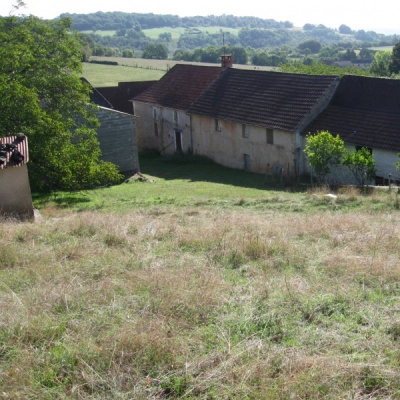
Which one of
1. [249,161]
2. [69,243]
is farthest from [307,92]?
[69,243]

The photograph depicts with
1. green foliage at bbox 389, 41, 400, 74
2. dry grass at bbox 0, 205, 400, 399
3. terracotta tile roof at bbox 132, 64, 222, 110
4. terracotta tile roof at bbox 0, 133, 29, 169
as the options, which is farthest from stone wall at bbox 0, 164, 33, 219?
green foliage at bbox 389, 41, 400, 74

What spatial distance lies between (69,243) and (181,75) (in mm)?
30735

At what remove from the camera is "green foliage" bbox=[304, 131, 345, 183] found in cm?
2511

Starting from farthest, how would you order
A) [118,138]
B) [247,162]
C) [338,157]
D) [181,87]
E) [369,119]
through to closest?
[181,87] < [247,162] < [118,138] < [369,119] < [338,157]

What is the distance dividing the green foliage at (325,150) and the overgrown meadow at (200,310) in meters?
11.7

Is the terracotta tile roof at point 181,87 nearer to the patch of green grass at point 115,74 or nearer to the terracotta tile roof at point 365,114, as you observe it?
the terracotta tile roof at point 365,114

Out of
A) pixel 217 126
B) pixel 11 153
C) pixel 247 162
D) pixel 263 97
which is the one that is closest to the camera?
pixel 11 153

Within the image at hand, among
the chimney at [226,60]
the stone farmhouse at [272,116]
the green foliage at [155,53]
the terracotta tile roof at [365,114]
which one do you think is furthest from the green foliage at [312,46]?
the terracotta tile roof at [365,114]

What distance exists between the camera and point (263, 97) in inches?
1287

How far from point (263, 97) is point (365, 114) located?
6683mm

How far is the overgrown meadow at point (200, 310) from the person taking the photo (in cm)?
604

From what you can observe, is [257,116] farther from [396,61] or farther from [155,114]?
[396,61]

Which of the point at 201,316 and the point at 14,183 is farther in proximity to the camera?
the point at 14,183

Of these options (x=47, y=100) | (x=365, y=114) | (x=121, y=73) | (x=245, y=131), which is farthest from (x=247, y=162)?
(x=121, y=73)
